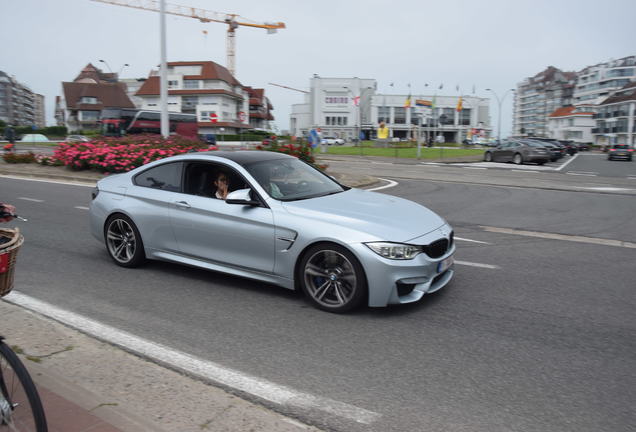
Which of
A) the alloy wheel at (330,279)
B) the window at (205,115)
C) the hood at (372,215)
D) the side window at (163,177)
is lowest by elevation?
the alloy wheel at (330,279)

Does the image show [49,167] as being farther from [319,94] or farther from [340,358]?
[319,94]

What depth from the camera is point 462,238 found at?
8766 millimetres

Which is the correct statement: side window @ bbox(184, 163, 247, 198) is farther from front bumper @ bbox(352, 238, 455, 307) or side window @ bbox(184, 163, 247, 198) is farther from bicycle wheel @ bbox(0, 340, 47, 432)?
bicycle wheel @ bbox(0, 340, 47, 432)

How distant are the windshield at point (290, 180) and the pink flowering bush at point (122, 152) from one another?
1128 centimetres

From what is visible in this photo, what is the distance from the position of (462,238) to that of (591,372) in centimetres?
505

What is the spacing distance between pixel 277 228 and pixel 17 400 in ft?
9.75

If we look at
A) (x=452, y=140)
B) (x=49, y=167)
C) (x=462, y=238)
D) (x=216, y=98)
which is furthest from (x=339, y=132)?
(x=462, y=238)

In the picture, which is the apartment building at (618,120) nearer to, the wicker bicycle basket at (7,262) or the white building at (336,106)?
the white building at (336,106)

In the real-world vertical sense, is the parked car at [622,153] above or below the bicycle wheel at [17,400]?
above

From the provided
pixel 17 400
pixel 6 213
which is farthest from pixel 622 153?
pixel 17 400

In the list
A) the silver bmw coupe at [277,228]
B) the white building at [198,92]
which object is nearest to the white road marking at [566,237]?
the silver bmw coupe at [277,228]

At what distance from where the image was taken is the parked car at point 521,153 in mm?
32219

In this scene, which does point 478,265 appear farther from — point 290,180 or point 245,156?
point 245,156

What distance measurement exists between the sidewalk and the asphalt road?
0.37 metres
